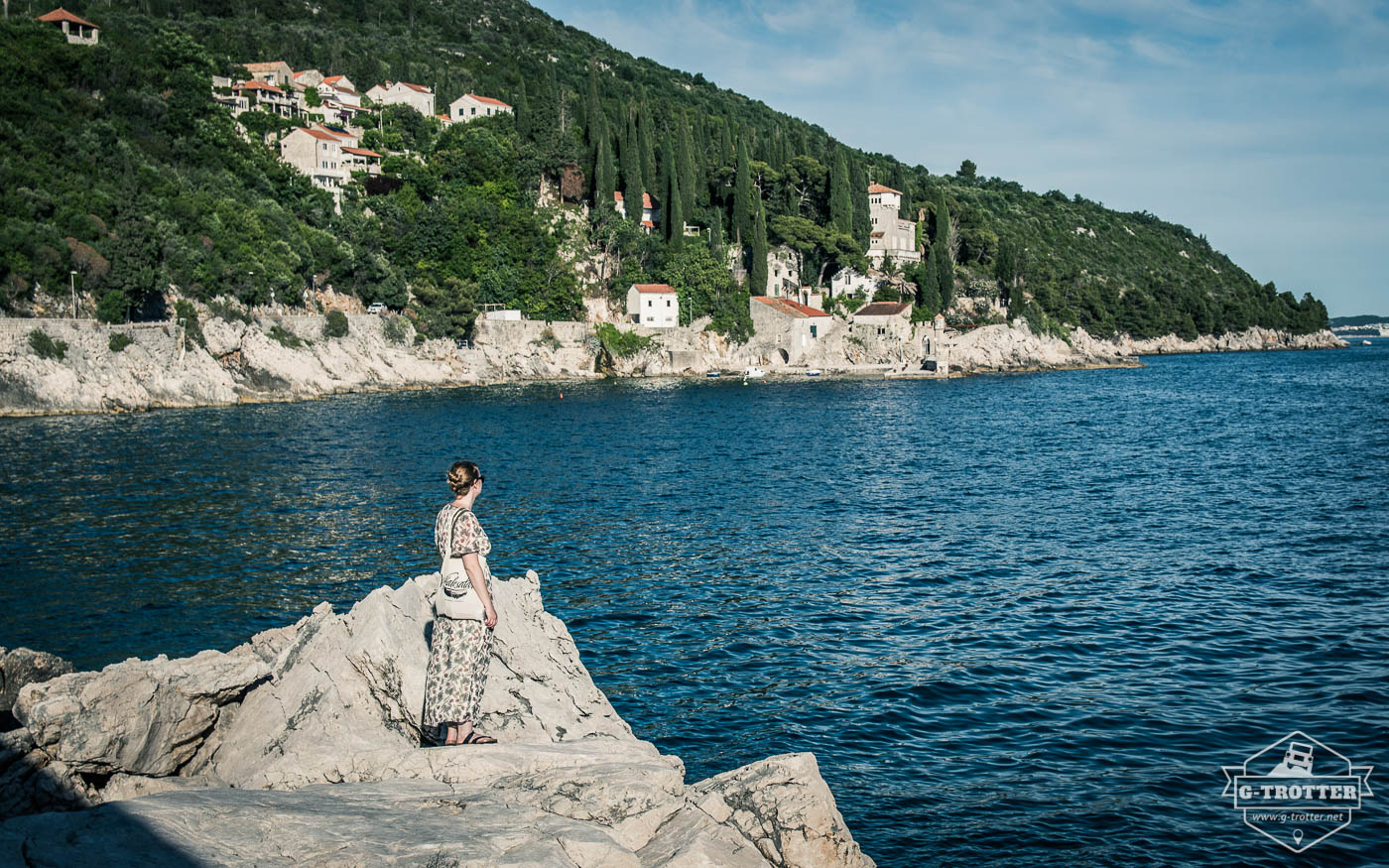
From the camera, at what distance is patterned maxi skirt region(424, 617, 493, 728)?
8000 millimetres

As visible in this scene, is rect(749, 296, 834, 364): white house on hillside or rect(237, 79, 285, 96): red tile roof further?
rect(237, 79, 285, 96): red tile roof

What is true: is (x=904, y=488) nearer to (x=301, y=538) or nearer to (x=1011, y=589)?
(x=1011, y=589)

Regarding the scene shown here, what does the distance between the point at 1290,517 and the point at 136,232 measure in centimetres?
6163

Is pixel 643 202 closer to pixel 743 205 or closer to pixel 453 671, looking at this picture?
pixel 743 205

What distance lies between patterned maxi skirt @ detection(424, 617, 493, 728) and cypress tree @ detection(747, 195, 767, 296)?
83.8 meters

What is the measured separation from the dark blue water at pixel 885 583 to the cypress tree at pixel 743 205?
51.8 metres

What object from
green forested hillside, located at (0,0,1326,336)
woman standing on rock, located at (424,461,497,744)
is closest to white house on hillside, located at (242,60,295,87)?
green forested hillside, located at (0,0,1326,336)

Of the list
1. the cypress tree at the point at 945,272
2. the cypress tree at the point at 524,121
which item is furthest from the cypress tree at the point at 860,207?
the cypress tree at the point at 524,121

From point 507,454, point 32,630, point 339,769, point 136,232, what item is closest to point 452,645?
point 339,769

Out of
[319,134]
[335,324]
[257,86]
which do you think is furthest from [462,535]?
[257,86]

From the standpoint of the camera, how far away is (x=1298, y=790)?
10648 mm

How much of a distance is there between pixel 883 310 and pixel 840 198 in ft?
47.6

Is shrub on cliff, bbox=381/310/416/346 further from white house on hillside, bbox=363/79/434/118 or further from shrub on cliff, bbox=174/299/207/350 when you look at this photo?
white house on hillside, bbox=363/79/434/118

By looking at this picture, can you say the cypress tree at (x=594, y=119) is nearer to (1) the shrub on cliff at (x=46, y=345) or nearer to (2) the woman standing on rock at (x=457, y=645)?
(1) the shrub on cliff at (x=46, y=345)
